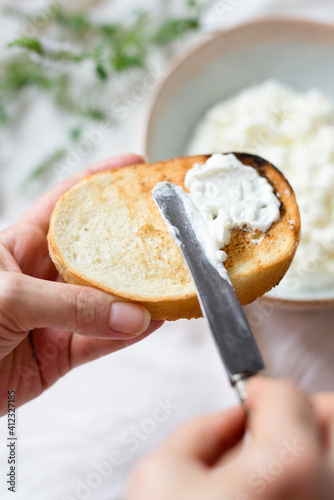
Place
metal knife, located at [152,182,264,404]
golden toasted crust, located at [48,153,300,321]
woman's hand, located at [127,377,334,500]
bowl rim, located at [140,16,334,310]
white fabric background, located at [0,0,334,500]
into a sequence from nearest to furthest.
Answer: woman's hand, located at [127,377,334,500] → metal knife, located at [152,182,264,404] → golden toasted crust, located at [48,153,300,321] → white fabric background, located at [0,0,334,500] → bowl rim, located at [140,16,334,310]

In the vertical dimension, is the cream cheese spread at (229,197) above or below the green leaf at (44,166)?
above

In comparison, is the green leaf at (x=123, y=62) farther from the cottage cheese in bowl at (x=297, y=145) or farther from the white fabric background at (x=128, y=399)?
the white fabric background at (x=128, y=399)

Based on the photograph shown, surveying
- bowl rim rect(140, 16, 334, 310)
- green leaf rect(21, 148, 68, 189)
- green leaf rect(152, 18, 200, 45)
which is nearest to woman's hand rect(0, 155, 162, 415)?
bowl rim rect(140, 16, 334, 310)

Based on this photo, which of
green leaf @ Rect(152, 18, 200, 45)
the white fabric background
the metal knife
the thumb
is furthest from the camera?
green leaf @ Rect(152, 18, 200, 45)

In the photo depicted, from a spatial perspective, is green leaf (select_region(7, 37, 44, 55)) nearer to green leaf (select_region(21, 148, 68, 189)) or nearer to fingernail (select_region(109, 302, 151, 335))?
green leaf (select_region(21, 148, 68, 189))

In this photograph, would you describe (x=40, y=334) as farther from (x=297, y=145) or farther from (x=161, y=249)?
(x=297, y=145)

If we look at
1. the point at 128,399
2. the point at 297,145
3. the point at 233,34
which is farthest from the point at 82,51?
the point at 128,399

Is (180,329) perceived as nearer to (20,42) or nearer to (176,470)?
(176,470)

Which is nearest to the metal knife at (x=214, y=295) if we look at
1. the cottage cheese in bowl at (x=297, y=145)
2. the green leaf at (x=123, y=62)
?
the cottage cheese in bowl at (x=297, y=145)
